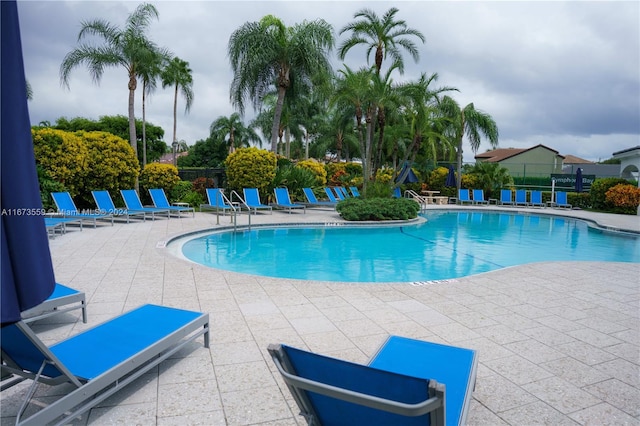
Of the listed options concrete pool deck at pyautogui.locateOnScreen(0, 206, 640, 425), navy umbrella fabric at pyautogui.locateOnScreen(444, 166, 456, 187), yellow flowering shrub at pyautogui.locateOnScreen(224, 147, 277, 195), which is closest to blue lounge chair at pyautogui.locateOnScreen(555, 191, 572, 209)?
navy umbrella fabric at pyautogui.locateOnScreen(444, 166, 456, 187)

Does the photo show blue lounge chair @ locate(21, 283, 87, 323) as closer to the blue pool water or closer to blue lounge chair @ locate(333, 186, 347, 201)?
the blue pool water

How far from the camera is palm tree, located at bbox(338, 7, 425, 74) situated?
1531cm

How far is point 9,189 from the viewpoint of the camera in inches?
70.3

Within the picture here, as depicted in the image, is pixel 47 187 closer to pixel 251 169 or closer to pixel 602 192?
pixel 251 169

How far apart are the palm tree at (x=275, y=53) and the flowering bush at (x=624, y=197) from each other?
1470 cm

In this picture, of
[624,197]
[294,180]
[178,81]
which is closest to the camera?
[294,180]

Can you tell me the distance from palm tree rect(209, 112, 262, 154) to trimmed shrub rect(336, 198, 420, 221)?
31.5 meters

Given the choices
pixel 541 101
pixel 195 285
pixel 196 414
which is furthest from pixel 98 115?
pixel 196 414

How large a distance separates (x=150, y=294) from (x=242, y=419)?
299 cm

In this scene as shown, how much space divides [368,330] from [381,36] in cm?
1396

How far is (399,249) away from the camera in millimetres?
10242

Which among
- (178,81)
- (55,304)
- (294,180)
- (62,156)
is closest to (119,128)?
(178,81)

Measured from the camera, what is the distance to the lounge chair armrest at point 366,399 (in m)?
1.49

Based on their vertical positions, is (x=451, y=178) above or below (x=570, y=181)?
above
